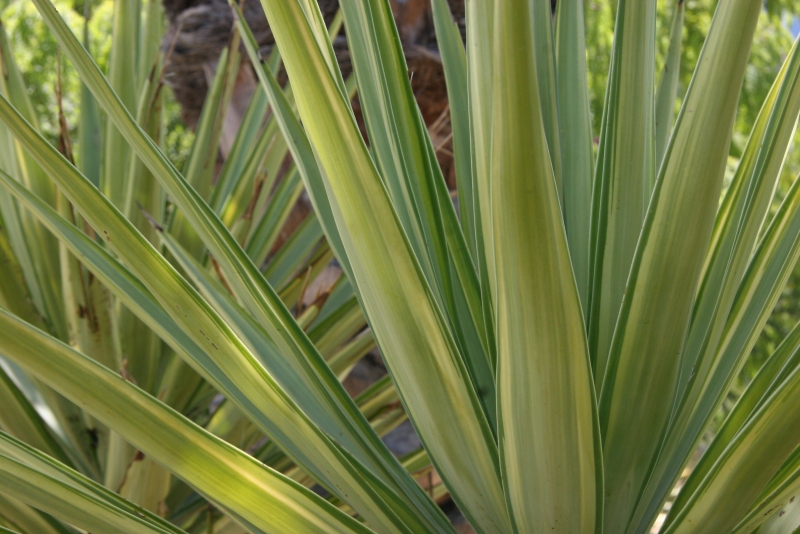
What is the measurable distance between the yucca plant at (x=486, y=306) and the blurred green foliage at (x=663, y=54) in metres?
1.47

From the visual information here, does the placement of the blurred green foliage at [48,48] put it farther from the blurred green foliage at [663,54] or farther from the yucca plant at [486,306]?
the yucca plant at [486,306]

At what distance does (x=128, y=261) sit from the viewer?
21.3 inches

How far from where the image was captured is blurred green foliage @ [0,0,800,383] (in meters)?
2.60

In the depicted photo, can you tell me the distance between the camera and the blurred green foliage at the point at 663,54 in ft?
8.54

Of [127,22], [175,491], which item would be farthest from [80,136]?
[175,491]

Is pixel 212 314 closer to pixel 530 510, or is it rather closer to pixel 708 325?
pixel 530 510

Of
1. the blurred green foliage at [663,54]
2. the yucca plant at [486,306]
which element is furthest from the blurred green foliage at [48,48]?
the yucca plant at [486,306]

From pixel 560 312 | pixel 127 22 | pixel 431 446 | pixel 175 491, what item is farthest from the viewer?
pixel 127 22

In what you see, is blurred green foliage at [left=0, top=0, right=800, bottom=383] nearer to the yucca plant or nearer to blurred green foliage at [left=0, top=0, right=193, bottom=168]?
blurred green foliage at [left=0, top=0, right=193, bottom=168]

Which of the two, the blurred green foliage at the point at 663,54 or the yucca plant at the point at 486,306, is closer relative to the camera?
the yucca plant at the point at 486,306

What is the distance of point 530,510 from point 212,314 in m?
0.27

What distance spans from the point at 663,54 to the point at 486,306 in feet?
7.58

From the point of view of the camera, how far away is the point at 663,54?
2570 mm

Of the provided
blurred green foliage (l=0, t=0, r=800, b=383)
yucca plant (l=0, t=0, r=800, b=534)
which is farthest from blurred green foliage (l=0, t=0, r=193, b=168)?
yucca plant (l=0, t=0, r=800, b=534)
